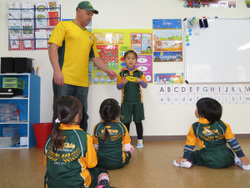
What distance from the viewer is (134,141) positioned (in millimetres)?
3016

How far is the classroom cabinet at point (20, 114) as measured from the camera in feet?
8.68

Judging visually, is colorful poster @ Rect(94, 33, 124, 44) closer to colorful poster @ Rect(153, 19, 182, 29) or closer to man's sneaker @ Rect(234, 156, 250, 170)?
colorful poster @ Rect(153, 19, 182, 29)

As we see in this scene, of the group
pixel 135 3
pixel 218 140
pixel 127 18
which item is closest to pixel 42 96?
pixel 127 18

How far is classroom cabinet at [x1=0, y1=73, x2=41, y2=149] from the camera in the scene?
2.64 m

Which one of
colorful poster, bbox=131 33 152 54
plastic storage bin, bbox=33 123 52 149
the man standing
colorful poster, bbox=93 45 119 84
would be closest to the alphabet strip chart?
colorful poster, bbox=131 33 152 54

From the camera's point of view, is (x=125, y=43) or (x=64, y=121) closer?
(x=64, y=121)

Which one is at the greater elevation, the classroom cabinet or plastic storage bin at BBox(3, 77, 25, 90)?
plastic storage bin at BBox(3, 77, 25, 90)

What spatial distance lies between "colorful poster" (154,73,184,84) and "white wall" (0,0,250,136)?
0.22ft

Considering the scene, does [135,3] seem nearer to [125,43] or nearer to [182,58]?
[125,43]

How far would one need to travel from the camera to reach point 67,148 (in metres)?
1.10

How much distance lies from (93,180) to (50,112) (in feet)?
6.51

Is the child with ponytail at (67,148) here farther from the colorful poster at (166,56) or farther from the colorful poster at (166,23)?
the colorful poster at (166,23)

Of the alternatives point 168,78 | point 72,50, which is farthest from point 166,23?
point 72,50

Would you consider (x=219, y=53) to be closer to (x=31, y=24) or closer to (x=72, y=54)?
(x=72, y=54)
